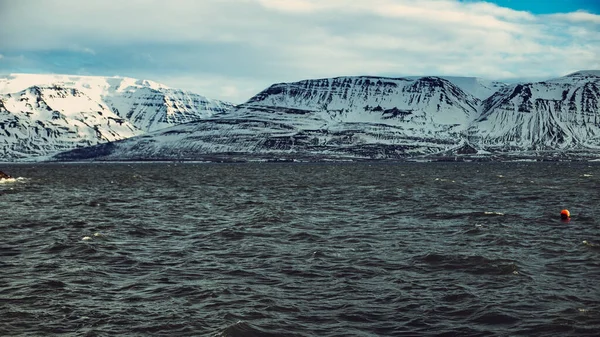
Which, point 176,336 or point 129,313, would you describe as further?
point 129,313

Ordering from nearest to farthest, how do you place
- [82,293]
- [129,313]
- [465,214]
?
[129,313], [82,293], [465,214]

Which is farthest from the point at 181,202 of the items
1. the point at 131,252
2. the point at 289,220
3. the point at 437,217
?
the point at 131,252

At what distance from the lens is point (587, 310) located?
24.0 metres

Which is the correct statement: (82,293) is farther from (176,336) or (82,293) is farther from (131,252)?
(131,252)

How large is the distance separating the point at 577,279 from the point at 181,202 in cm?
5312

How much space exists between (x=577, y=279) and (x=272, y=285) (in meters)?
14.4

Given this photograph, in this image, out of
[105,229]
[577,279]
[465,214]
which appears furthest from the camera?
[465,214]

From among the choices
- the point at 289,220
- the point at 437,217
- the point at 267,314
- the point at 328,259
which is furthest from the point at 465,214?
the point at 267,314

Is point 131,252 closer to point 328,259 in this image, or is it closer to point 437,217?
point 328,259

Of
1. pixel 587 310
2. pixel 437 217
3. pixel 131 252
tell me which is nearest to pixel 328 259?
pixel 131 252

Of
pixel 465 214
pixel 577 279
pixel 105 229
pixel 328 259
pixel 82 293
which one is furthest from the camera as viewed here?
pixel 465 214

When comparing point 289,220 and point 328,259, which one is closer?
point 328,259

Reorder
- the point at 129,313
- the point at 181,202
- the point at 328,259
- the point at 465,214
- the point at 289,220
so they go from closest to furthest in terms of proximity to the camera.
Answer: the point at 129,313 → the point at 328,259 → the point at 289,220 → the point at 465,214 → the point at 181,202

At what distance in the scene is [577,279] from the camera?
2939 cm
